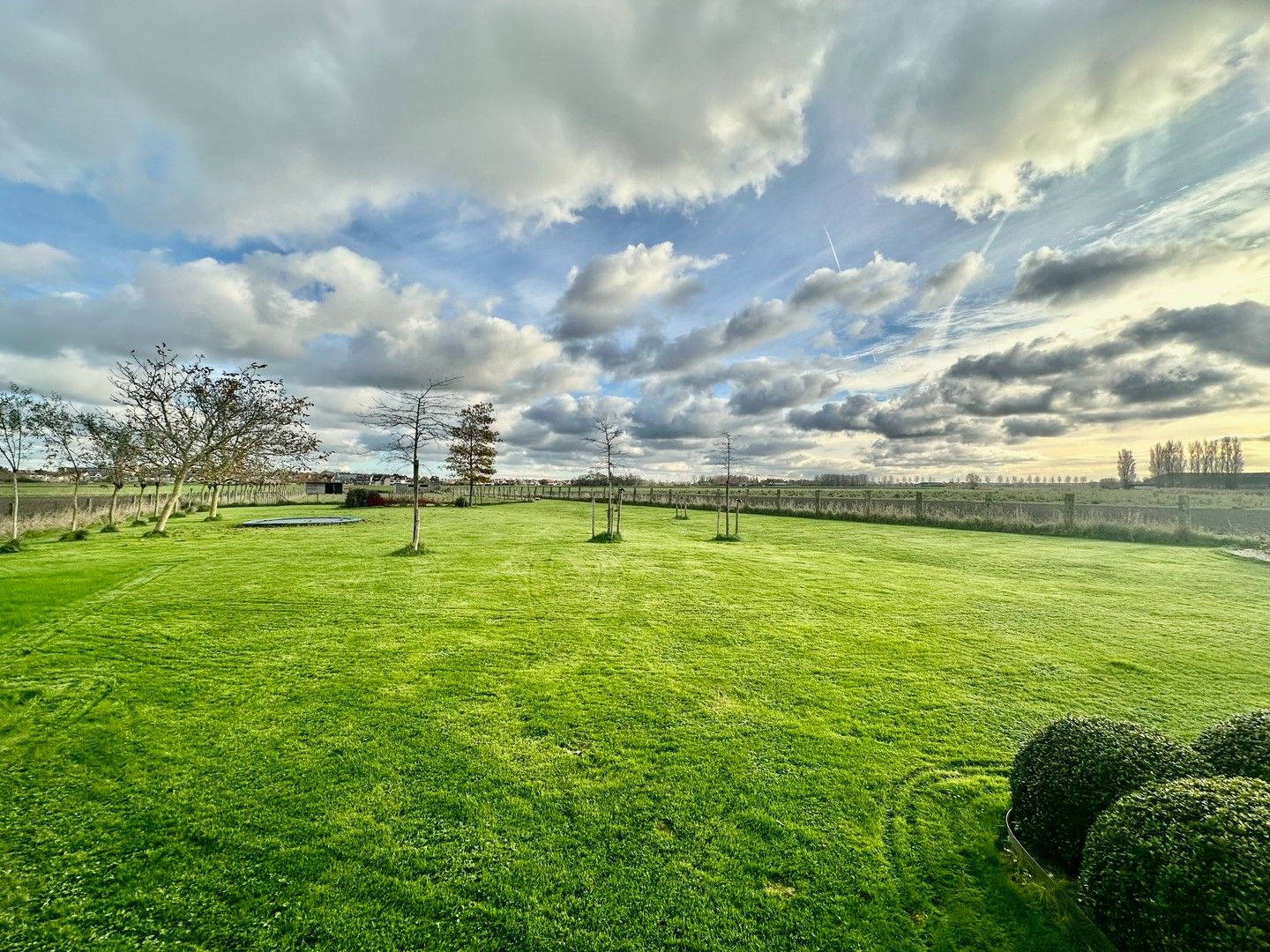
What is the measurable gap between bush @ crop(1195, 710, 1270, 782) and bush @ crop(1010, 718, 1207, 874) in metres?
0.11

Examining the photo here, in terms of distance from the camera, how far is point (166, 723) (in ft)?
13.4

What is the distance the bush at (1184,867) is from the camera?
164 centimetres

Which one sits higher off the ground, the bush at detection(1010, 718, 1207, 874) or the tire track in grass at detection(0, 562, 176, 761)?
the bush at detection(1010, 718, 1207, 874)

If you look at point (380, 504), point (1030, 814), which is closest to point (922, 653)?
point (1030, 814)

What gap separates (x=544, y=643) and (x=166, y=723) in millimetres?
3492

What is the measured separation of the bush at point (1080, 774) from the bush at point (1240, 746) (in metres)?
0.11

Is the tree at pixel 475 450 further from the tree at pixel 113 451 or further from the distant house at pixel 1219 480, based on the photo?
the distant house at pixel 1219 480

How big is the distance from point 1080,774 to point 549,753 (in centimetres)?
330

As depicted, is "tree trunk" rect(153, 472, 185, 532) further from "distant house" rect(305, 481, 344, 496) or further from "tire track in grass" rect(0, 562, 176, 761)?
"distant house" rect(305, 481, 344, 496)

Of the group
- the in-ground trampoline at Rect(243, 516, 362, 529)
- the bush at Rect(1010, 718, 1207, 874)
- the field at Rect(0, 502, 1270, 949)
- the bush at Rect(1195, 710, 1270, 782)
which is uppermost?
the bush at Rect(1195, 710, 1270, 782)

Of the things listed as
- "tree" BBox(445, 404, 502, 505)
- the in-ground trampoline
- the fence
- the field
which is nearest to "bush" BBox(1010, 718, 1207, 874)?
the field

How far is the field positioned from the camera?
2.36 metres

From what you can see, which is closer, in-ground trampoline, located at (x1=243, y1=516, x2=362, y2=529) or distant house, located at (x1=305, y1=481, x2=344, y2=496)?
in-ground trampoline, located at (x1=243, y1=516, x2=362, y2=529)

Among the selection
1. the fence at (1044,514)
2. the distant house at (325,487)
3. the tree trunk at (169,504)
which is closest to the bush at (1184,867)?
the fence at (1044,514)
